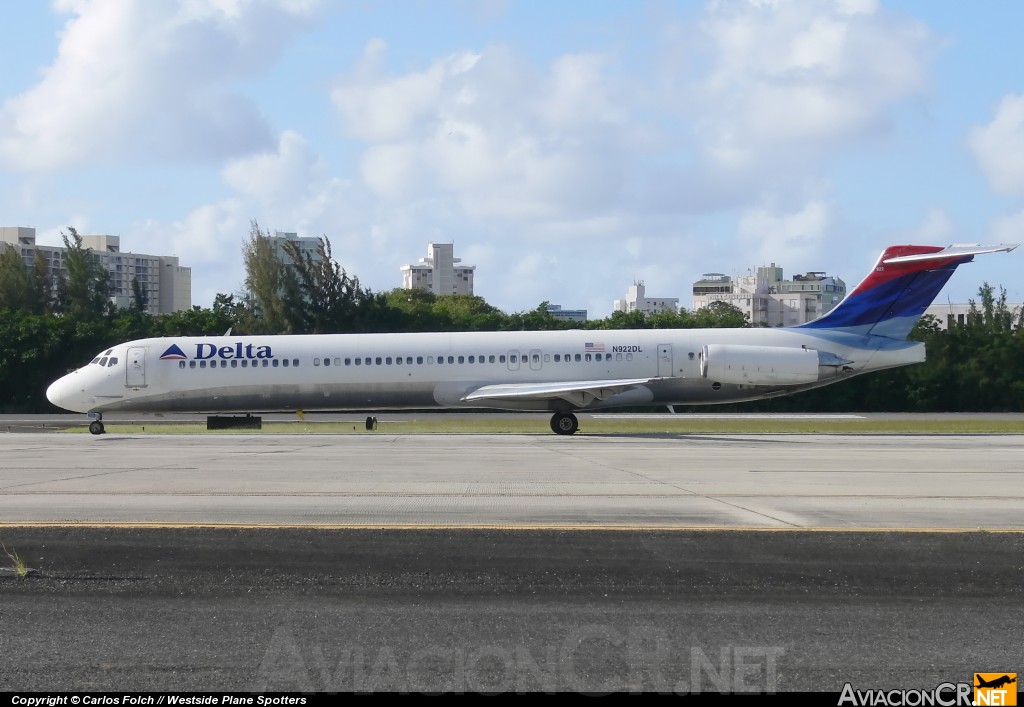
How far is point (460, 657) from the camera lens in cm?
742

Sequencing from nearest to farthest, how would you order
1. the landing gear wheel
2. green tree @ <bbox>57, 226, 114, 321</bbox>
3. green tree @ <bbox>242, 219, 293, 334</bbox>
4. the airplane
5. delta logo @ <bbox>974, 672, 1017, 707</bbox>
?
delta logo @ <bbox>974, 672, 1017, 707</bbox>
the landing gear wheel
the airplane
green tree @ <bbox>242, 219, 293, 334</bbox>
green tree @ <bbox>57, 226, 114, 321</bbox>

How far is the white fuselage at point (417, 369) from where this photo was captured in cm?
3397

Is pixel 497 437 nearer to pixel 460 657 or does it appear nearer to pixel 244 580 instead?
pixel 244 580

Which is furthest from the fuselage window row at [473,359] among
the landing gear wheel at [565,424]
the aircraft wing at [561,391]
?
the landing gear wheel at [565,424]

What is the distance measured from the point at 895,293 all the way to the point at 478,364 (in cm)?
1352

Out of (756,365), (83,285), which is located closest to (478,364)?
(756,365)

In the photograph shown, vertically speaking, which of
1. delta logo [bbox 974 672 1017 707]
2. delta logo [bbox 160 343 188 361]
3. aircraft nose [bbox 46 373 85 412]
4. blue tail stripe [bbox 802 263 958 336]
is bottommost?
delta logo [bbox 974 672 1017 707]

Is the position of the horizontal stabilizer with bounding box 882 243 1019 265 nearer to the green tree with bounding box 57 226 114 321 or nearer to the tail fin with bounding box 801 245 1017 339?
the tail fin with bounding box 801 245 1017 339

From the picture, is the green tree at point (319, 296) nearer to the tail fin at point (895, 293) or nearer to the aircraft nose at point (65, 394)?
the aircraft nose at point (65, 394)

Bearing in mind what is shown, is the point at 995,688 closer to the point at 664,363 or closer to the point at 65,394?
the point at 664,363

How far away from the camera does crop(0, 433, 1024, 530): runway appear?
1317cm

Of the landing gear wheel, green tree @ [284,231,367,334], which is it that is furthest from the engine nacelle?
green tree @ [284,231,367,334]

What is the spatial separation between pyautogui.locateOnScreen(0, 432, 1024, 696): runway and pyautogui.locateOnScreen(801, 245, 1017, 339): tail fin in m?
17.4

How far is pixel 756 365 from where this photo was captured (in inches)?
1312
